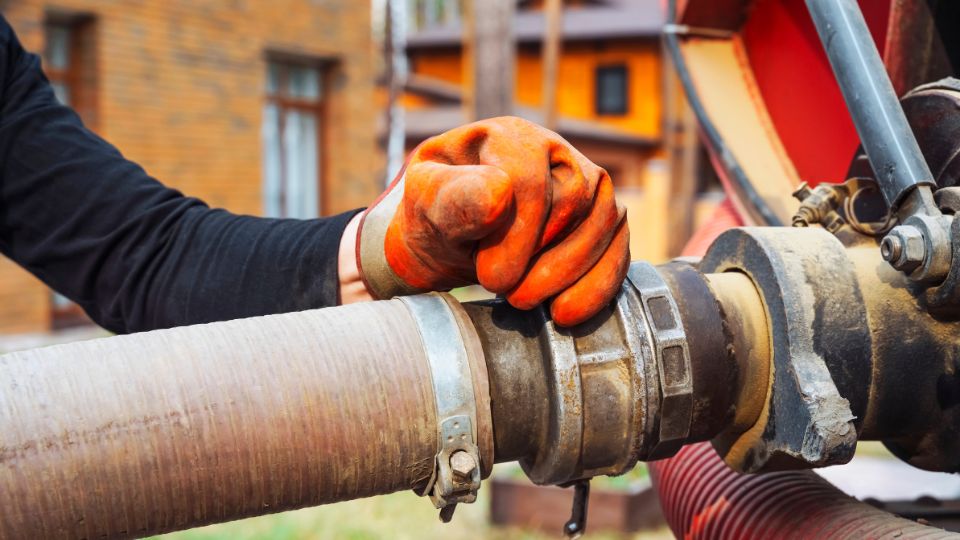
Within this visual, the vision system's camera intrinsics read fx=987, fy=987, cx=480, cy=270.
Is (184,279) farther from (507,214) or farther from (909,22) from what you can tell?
(909,22)

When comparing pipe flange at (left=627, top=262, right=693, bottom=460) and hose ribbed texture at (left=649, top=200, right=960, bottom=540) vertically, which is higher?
pipe flange at (left=627, top=262, right=693, bottom=460)

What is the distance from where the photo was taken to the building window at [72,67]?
8750mm

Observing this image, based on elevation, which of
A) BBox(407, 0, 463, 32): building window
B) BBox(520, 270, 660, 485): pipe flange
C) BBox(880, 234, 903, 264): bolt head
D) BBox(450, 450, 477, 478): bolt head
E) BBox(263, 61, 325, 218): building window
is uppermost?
BBox(407, 0, 463, 32): building window

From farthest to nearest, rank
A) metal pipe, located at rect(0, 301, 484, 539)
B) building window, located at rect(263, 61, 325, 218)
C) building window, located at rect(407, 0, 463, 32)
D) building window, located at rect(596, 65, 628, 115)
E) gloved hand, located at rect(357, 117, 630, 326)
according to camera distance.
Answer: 1. building window, located at rect(407, 0, 463, 32)
2. building window, located at rect(596, 65, 628, 115)
3. building window, located at rect(263, 61, 325, 218)
4. gloved hand, located at rect(357, 117, 630, 326)
5. metal pipe, located at rect(0, 301, 484, 539)

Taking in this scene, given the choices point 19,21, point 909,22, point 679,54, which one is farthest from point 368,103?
point 909,22

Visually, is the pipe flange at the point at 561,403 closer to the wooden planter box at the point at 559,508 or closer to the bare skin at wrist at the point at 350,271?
the bare skin at wrist at the point at 350,271

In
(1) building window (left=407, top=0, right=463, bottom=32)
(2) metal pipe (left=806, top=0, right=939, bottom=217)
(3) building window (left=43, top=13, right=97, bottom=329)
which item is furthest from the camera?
(1) building window (left=407, top=0, right=463, bottom=32)

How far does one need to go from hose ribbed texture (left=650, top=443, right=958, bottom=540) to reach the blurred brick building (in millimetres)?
7543

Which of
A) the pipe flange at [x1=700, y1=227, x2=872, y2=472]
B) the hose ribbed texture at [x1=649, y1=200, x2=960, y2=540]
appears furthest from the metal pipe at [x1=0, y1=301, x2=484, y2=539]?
the hose ribbed texture at [x1=649, y1=200, x2=960, y2=540]

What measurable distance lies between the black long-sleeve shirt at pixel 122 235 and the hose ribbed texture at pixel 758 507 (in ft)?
2.25

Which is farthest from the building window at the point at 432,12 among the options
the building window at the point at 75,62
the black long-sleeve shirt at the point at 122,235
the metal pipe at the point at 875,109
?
the metal pipe at the point at 875,109

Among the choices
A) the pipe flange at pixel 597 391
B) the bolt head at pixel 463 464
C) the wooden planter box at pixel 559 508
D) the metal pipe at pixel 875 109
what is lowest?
the wooden planter box at pixel 559 508

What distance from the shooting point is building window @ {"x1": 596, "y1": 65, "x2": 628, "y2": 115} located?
24.5 meters

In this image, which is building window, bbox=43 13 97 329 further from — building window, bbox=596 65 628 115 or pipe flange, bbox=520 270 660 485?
building window, bbox=596 65 628 115
